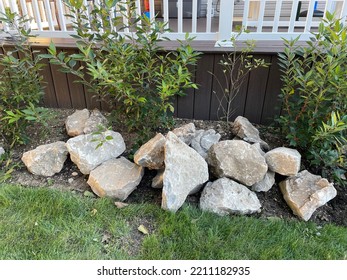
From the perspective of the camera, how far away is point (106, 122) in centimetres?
248

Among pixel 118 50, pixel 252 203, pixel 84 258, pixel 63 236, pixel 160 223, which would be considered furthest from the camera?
pixel 118 50

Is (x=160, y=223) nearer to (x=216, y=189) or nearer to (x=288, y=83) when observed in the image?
(x=216, y=189)

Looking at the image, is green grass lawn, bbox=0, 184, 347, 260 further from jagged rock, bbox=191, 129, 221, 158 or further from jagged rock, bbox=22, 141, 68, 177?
jagged rock, bbox=191, 129, 221, 158

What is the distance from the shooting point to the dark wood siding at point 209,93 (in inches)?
96.9

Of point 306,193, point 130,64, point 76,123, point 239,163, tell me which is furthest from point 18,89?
point 306,193

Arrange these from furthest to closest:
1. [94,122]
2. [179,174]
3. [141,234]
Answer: [94,122], [179,174], [141,234]

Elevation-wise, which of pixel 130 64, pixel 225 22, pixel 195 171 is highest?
pixel 225 22

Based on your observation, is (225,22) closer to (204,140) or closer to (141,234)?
(204,140)

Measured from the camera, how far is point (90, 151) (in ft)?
6.67

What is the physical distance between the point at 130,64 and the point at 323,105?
1.40 meters

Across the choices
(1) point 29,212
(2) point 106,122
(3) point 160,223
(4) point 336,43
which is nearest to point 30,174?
(1) point 29,212

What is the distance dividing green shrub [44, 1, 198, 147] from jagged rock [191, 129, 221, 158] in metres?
0.31

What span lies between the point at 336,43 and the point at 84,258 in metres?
1.94

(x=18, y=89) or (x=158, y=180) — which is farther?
(x=18, y=89)
